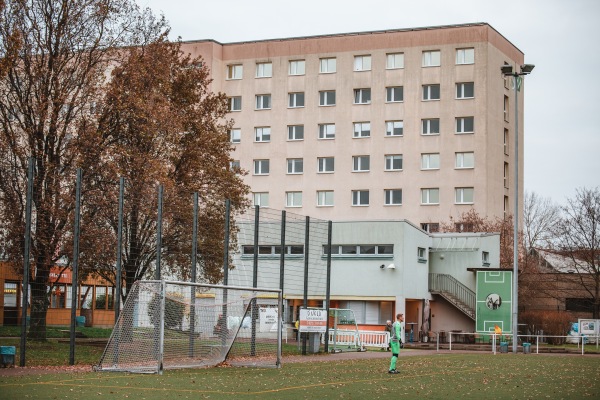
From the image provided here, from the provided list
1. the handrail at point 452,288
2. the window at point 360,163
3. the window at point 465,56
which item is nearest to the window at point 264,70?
the window at point 360,163

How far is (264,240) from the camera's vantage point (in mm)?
51938

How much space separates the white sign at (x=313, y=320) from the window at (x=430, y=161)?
1593 inches

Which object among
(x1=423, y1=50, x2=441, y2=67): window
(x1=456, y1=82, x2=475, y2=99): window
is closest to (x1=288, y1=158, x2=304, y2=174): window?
(x1=423, y1=50, x2=441, y2=67): window

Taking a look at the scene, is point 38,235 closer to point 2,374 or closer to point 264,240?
point 2,374

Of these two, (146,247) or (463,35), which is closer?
(146,247)

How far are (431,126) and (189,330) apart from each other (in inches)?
2067

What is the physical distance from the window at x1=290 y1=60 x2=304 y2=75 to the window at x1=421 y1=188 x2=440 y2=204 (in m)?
14.5

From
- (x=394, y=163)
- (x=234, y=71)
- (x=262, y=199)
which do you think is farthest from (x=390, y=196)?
(x=234, y=71)

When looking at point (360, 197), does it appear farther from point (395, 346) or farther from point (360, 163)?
point (395, 346)

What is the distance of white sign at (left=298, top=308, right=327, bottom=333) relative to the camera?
116ft

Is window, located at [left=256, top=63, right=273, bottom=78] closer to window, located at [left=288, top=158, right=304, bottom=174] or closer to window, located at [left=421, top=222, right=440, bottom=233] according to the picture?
window, located at [left=288, top=158, right=304, bottom=174]

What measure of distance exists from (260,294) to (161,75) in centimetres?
1130

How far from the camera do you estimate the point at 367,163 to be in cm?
7806

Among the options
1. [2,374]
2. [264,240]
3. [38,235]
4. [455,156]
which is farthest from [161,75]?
[455,156]
